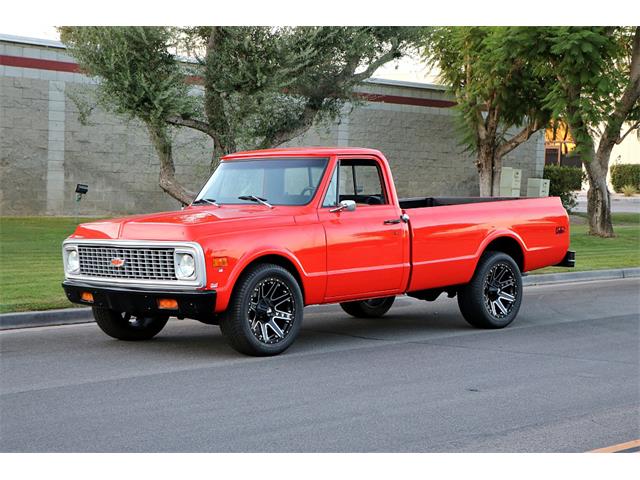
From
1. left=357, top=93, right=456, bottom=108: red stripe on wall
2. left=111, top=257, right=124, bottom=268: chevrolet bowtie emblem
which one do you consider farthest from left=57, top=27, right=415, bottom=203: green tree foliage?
left=357, top=93, right=456, bottom=108: red stripe on wall

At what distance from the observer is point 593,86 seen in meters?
25.0

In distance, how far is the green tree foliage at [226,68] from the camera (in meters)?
19.1

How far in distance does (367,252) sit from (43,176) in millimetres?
18196

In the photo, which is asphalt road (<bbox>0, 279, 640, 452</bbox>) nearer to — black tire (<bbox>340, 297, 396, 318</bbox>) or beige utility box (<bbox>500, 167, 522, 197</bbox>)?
black tire (<bbox>340, 297, 396, 318</bbox>)

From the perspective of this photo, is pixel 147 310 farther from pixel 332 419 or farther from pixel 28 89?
pixel 28 89

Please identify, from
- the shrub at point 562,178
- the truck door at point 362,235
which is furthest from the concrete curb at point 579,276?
the shrub at point 562,178

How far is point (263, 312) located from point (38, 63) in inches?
742

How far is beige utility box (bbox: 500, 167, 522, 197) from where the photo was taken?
33531 mm

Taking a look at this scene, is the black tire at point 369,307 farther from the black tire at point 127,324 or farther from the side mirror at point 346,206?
the black tire at point 127,324

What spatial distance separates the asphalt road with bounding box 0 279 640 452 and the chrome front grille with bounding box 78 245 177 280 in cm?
79

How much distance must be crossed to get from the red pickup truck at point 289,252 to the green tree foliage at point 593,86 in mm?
13174

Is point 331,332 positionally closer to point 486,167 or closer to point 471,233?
point 471,233

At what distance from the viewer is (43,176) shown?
2670cm

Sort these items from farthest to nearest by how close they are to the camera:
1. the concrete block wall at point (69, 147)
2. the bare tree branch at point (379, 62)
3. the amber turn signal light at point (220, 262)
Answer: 1. the concrete block wall at point (69, 147)
2. the bare tree branch at point (379, 62)
3. the amber turn signal light at point (220, 262)
